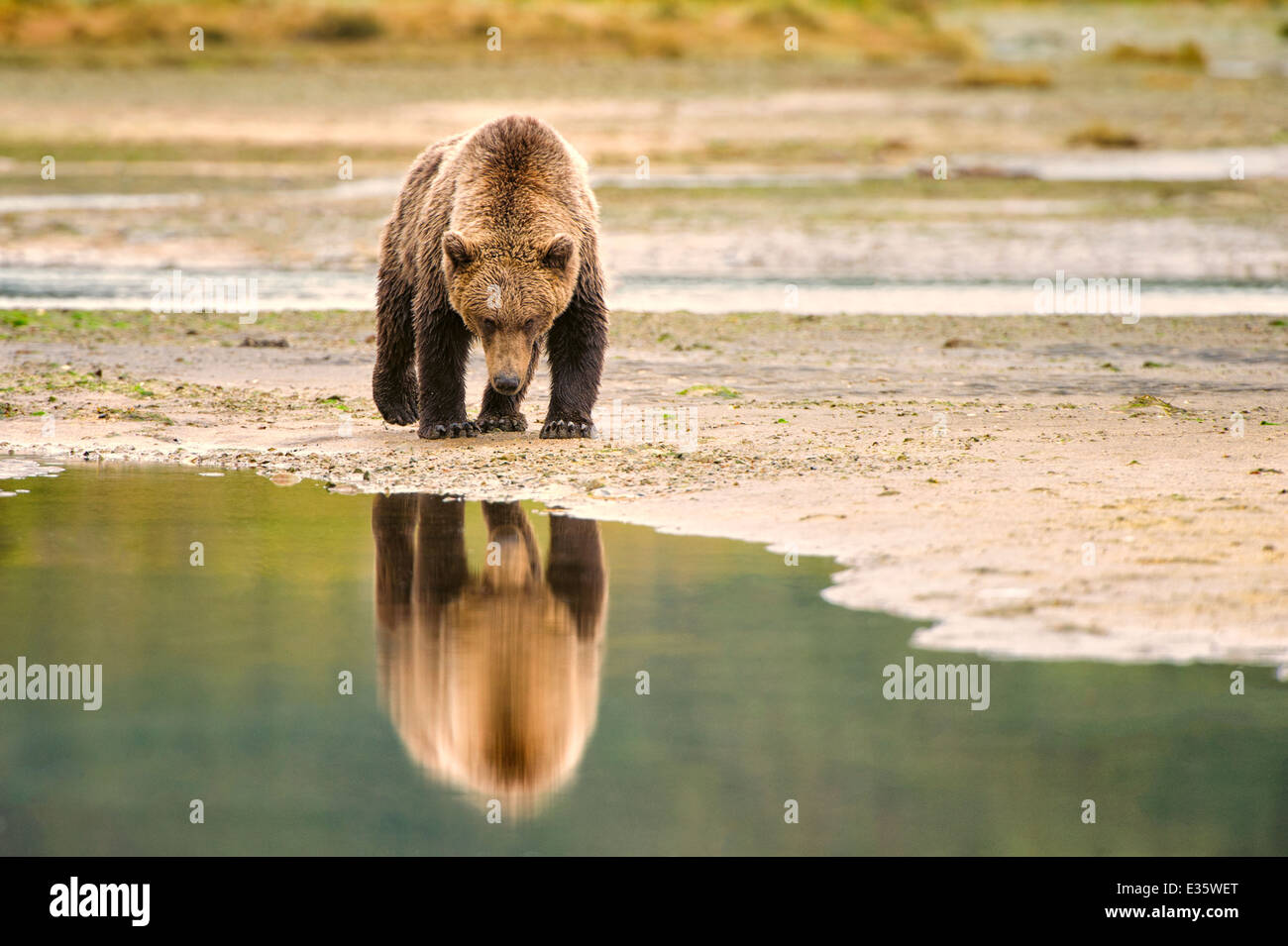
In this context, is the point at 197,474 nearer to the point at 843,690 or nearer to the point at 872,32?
the point at 843,690

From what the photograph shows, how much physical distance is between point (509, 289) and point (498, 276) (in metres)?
0.10

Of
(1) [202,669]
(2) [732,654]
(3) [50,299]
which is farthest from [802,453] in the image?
(3) [50,299]

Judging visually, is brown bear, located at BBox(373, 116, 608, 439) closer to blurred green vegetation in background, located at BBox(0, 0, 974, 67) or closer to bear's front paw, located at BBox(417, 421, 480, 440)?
bear's front paw, located at BBox(417, 421, 480, 440)

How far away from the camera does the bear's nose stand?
379 inches

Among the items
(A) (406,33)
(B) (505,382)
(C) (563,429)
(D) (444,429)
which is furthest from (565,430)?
(A) (406,33)

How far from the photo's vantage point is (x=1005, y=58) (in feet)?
203

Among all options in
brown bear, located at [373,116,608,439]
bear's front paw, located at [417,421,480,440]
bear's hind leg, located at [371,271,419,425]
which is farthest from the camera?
bear's hind leg, located at [371,271,419,425]

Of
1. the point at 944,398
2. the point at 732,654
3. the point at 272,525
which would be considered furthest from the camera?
the point at 944,398

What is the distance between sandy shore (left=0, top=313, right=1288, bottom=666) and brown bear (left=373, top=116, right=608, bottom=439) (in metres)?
0.37

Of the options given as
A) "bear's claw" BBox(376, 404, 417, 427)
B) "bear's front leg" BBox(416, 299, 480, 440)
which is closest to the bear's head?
"bear's front leg" BBox(416, 299, 480, 440)

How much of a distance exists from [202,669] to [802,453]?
4.73 meters

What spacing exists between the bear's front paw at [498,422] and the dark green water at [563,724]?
3.31 meters

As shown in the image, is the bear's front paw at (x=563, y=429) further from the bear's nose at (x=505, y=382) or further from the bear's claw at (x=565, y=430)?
the bear's nose at (x=505, y=382)

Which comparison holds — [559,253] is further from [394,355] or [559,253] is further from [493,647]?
[493,647]
